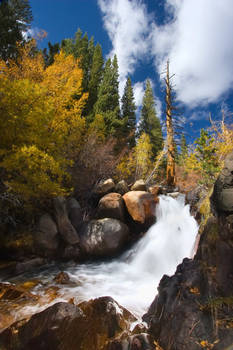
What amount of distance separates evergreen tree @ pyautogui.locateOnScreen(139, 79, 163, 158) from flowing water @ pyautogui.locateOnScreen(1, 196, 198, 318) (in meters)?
18.6

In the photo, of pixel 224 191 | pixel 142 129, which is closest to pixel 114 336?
pixel 224 191

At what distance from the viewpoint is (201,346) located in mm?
2359

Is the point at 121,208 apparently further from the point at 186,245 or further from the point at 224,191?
the point at 224,191

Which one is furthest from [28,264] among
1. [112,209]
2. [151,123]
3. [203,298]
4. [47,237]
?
[151,123]

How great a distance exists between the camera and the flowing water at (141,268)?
15.8 feet

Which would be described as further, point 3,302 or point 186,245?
point 186,245

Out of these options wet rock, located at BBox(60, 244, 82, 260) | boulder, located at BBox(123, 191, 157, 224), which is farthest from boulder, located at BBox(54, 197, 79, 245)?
boulder, located at BBox(123, 191, 157, 224)

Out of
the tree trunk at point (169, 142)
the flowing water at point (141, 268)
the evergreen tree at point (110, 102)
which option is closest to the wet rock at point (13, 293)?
the flowing water at point (141, 268)

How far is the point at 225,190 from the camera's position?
3479 mm

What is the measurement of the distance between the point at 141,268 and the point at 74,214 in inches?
151

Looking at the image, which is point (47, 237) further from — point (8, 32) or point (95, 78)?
point (95, 78)

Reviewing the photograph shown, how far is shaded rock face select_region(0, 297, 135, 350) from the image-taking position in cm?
259

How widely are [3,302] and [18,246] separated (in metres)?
3.08

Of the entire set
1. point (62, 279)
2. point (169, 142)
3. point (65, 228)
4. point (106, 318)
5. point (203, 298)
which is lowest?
point (62, 279)
